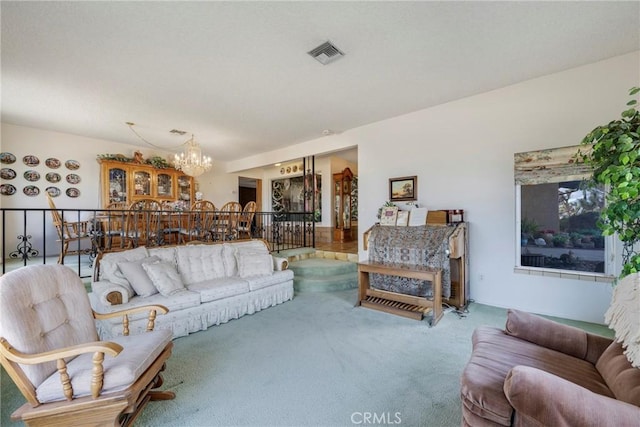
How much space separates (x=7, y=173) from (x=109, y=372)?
239 inches

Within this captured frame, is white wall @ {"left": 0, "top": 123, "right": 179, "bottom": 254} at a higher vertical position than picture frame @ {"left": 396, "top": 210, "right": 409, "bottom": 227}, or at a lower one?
higher

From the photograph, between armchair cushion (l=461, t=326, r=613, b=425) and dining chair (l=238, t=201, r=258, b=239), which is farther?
dining chair (l=238, t=201, r=258, b=239)

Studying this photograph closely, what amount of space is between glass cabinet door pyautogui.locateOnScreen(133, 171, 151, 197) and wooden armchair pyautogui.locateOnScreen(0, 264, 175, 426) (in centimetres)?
521

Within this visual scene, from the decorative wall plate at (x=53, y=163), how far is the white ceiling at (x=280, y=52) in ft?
3.44

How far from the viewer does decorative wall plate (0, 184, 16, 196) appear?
15.7 ft

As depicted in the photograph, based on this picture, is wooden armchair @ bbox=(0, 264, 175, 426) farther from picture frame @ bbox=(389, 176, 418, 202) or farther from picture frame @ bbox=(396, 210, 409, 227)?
picture frame @ bbox=(389, 176, 418, 202)

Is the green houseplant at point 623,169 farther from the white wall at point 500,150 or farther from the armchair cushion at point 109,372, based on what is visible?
the armchair cushion at point 109,372

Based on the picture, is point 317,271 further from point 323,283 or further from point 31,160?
point 31,160

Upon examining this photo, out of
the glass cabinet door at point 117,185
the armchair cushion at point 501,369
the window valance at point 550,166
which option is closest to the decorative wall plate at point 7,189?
the glass cabinet door at point 117,185

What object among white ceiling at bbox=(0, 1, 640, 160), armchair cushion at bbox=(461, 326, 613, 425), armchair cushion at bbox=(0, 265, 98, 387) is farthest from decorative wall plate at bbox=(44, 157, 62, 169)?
armchair cushion at bbox=(461, 326, 613, 425)

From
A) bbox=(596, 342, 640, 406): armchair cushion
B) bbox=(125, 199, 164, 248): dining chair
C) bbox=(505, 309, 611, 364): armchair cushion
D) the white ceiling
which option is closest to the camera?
bbox=(596, 342, 640, 406): armchair cushion

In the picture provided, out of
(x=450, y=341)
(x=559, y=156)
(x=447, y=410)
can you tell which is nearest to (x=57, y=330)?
(x=447, y=410)

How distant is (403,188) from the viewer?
14.7ft

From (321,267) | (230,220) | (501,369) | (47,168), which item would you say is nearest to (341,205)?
(321,267)
